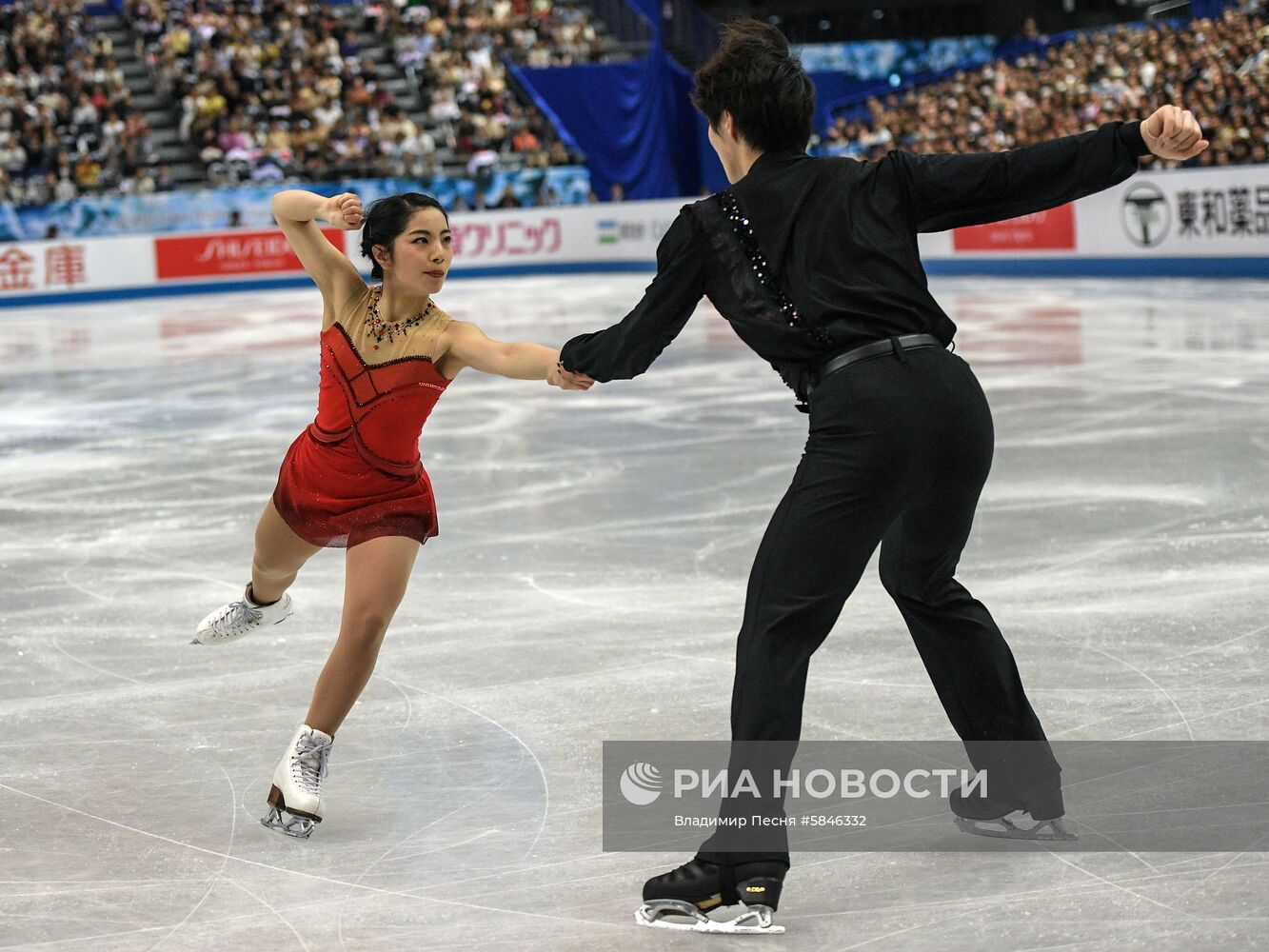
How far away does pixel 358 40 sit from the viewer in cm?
2977

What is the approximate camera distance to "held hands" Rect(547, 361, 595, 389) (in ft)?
10.5

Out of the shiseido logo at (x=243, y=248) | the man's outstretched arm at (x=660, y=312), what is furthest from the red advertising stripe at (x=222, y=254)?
the man's outstretched arm at (x=660, y=312)

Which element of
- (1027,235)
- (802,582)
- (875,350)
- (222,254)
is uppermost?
(875,350)

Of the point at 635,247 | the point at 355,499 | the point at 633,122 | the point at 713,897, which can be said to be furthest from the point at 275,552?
the point at 633,122

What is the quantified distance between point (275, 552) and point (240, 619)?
496mm

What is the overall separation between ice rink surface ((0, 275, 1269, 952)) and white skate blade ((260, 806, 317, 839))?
0.03m

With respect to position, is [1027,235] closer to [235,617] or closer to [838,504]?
[235,617]

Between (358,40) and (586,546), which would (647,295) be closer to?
(586,546)

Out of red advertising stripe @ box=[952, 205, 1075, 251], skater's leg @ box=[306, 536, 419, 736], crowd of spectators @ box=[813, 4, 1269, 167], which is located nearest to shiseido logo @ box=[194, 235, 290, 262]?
crowd of spectators @ box=[813, 4, 1269, 167]

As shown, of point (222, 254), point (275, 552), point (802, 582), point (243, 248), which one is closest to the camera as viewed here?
point (802, 582)

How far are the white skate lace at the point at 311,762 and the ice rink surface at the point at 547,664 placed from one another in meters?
0.12

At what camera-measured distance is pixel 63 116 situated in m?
25.2

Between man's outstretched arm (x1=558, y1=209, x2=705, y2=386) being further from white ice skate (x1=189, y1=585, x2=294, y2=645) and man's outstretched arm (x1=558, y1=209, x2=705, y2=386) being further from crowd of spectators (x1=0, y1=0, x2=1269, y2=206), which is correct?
crowd of spectators (x1=0, y1=0, x2=1269, y2=206)

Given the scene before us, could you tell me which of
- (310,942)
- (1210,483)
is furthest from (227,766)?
(1210,483)
